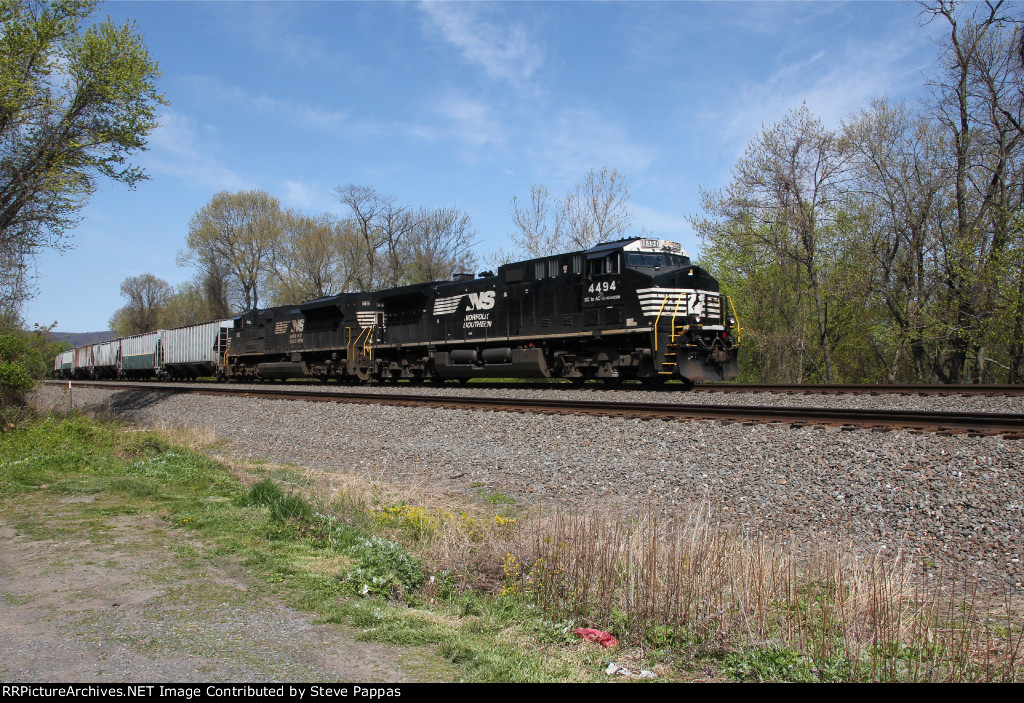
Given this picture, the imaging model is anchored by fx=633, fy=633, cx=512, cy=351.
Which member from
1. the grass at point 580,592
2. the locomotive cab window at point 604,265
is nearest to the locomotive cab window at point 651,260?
the locomotive cab window at point 604,265

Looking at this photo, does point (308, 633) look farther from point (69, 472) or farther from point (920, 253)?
point (920, 253)

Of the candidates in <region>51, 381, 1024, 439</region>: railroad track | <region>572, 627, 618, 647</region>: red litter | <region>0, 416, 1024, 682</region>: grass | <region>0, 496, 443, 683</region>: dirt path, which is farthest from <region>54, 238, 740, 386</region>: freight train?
<region>0, 496, 443, 683</region>: dirt path

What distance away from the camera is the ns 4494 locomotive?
16.0 m

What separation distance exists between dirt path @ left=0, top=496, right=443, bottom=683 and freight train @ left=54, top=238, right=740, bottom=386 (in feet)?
41.9

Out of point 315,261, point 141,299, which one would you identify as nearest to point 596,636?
point 315,261

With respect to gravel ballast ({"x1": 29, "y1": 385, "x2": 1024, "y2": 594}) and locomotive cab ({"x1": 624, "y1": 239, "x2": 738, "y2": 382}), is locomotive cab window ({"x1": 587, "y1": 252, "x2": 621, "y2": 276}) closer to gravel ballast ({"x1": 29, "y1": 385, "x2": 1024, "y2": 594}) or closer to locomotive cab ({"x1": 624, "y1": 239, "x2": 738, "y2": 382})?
locomotive cab ({"x1": 624, "y1": 239, "x2": 738, "y2": 382})

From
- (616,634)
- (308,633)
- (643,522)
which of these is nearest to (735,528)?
(643,522)

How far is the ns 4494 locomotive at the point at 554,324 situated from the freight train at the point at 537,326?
34 mm

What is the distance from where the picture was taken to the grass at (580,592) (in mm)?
3350

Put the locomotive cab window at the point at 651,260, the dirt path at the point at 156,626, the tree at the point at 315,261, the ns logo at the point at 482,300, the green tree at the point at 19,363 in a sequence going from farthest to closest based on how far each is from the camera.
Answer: the tree at the point at 315,261 < the ns logo at the point at 482,300 < the locomotive cab window at the point at 651,260 < the green tree at the point at 19,363 < the dirt path at the point at 156,626

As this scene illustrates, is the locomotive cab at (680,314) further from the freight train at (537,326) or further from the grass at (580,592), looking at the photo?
the grass at (580,592)

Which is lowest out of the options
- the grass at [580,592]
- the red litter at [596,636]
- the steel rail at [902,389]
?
the red litter at [596,636]

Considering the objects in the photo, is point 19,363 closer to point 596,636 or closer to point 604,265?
point 604,265

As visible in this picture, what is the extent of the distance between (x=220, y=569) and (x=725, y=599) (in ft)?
11.7
